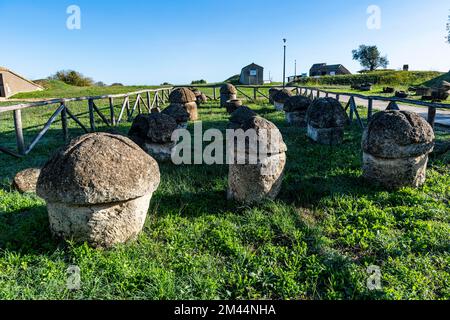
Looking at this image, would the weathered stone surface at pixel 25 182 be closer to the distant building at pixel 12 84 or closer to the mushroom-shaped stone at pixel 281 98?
the mushroom-shaped stone at pixel 281 98

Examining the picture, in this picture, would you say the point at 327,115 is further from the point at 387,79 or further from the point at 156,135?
the point at 387,79

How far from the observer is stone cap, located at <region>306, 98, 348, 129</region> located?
8430 mm

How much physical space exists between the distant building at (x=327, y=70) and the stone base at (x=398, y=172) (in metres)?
60.5

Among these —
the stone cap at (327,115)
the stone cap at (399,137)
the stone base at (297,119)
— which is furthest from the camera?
the stone base at (297,119)

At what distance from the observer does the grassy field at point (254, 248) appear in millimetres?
3025

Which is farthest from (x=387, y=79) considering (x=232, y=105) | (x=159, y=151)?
(x=159, y=151)

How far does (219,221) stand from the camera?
14.2 feet

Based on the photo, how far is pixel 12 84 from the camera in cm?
3588

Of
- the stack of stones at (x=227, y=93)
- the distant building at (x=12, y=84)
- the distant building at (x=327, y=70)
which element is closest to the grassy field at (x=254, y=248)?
the stack of stones at (x=227, y=93)

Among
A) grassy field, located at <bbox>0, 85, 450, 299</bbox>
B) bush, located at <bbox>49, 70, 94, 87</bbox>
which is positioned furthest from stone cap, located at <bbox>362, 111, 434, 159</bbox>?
bush, located at <bbox>49, 70, 94, 87</bbox>

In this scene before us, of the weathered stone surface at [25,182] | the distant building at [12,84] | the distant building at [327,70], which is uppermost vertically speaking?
the distant building at [327,70]

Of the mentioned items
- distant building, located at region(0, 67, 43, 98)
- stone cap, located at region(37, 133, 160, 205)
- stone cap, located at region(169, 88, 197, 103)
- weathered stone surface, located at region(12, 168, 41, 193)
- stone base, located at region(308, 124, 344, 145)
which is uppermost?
distant building, located at region(0, 67, 43, 98)

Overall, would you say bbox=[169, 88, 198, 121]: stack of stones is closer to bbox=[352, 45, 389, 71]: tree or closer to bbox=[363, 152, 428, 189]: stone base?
bbox=[363, 152, 428, 189]: stone base
